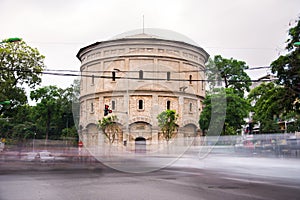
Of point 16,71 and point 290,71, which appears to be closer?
point 290,71

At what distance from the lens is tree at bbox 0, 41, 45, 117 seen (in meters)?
34.3

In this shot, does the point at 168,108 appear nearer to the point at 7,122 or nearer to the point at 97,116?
the point at 97,116

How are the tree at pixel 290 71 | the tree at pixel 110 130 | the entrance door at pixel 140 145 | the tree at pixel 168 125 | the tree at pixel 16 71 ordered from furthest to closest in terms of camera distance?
the tree at pixel 16 71, the tree at pixel 290 71, the tree at pixel 110 130, the entrance door at pixel 140 145, the tree at pixel 168 125

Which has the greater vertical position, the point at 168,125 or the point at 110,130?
the point at 168,125

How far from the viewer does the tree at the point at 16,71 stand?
113 feet

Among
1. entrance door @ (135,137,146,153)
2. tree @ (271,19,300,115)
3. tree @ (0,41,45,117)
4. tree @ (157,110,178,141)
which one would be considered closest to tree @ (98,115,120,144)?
entrance door @ (135,137,146,153)

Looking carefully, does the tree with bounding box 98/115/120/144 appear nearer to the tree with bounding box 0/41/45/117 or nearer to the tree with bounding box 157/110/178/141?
the tree with bounding box 157/110/178/141

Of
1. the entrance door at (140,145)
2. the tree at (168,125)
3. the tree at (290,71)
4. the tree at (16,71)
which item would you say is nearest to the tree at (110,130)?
the entrance door at (140,145)

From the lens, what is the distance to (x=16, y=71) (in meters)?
35.0

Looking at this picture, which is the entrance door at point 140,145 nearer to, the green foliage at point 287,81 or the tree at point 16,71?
the green foliage at point 287,81

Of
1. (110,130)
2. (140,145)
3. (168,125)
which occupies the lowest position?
(140,145)

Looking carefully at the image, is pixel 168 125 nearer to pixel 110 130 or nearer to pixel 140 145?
pixel 140 145

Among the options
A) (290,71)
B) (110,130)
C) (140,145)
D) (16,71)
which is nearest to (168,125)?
(140,145)

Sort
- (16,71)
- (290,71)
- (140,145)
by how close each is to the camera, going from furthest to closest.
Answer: (16,71)
(290,71)
(140,145)
